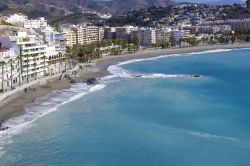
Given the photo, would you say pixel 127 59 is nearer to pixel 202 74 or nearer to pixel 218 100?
pixel 202 74

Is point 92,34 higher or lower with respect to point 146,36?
higher

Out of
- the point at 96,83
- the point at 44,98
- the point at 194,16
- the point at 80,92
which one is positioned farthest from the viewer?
the point at 194,16

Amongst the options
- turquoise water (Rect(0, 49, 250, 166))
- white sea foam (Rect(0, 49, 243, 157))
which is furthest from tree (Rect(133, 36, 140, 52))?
turquoise water (Rect(0, 49, 250, 166))

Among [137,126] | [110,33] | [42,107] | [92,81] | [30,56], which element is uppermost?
[110,33]

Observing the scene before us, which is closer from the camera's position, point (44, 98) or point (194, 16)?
point (44, 98)

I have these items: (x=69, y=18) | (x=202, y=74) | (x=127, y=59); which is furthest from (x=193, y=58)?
(x=69, y=18)

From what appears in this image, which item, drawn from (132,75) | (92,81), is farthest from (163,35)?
(92,81)

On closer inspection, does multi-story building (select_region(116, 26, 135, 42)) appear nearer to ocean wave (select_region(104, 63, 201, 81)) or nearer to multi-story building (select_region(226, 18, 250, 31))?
multi-story building (select_region(226, 18, 250, 31))

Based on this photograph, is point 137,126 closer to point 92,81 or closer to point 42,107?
point 42,107
